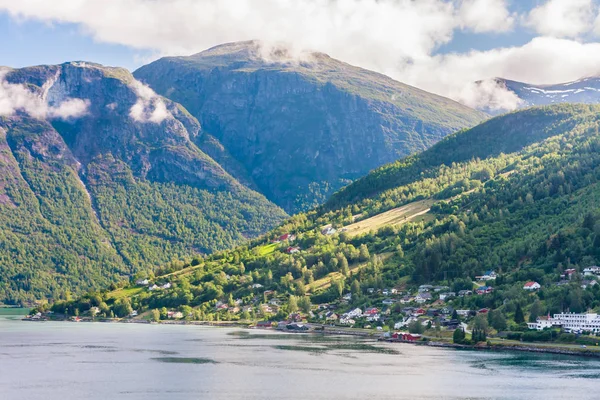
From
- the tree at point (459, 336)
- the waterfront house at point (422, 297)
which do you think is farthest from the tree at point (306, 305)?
the tree at point (459, 336)

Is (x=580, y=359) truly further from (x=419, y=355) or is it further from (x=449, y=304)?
(x=449, y=304)


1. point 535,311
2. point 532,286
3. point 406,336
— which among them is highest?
point 532,286

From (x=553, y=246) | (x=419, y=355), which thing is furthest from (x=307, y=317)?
(x=419, y=355)

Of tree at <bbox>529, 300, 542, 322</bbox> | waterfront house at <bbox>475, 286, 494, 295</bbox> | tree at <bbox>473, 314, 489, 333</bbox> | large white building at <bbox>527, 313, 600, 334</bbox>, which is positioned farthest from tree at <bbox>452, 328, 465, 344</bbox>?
waterfront house at <bbox>475, 286, 494, 295</bbox>

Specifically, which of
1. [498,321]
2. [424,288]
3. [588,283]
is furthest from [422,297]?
[498,321]

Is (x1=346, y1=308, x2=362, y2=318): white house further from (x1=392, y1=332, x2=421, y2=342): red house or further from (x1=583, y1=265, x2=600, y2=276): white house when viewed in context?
(x1=583, y1=265, x2=600, y2=276): white house

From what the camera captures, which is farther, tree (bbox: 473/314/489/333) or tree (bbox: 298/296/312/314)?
tree (bbox: 298/296/312/314)

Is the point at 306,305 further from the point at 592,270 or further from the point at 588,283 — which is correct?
the point at 588,283
